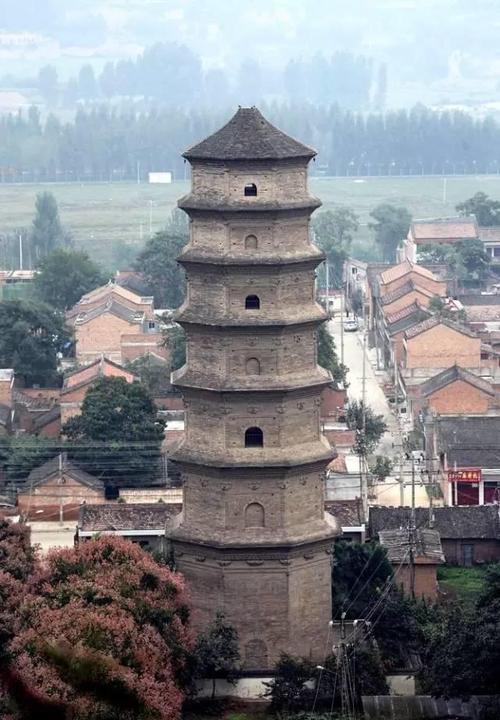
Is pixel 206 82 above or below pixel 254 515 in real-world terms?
below

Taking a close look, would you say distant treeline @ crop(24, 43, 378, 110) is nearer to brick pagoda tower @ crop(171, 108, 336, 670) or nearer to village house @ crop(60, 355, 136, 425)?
village house @ crop(60, 355, 136, 425)

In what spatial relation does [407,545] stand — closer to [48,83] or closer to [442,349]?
[442,349]

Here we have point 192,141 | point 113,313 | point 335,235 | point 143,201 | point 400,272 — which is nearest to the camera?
point 113,313

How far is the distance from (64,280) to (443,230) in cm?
1423

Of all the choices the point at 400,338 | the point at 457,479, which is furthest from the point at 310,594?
the point at 400,338

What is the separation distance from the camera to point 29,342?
163 ft

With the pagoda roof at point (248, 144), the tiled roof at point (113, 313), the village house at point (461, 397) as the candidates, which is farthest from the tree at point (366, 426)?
the pagoda roof at point (248, 144)

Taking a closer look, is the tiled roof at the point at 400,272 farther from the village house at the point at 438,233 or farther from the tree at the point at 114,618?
the tree at the point at 114,618

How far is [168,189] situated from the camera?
109688 mm

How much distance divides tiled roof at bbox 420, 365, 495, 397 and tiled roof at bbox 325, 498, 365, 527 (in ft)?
35.6

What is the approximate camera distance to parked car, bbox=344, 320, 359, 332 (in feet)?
201

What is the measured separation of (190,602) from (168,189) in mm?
84109

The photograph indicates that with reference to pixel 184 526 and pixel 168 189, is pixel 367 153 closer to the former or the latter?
pixel 168 189

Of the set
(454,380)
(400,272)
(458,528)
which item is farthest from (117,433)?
(400,272)
